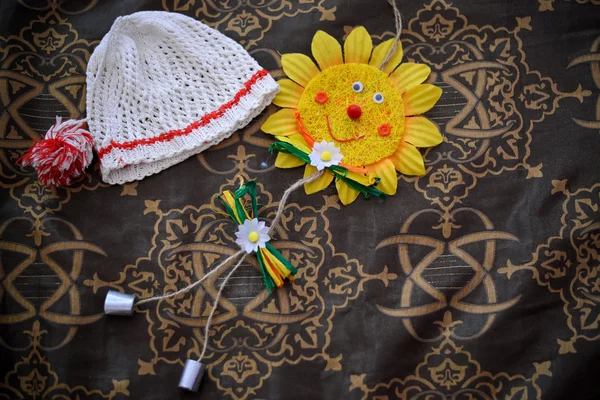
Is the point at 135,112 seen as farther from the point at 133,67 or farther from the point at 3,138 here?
the point at 3,138

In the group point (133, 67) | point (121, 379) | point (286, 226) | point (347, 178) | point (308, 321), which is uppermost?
point (133, 67)

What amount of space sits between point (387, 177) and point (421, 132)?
12cm

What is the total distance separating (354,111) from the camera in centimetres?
102

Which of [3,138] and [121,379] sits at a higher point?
[3,138]

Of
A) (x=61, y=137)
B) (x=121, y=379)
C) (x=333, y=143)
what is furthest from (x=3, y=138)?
(x=333, y=143)

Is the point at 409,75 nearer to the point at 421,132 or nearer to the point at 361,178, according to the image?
the point at 421,132

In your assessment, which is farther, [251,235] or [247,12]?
[247,12]

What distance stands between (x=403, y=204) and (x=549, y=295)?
321 mm

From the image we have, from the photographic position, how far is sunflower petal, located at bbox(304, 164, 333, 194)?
3.38ft

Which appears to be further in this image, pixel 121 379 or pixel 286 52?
pixel 286 52

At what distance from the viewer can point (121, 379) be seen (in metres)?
0.98

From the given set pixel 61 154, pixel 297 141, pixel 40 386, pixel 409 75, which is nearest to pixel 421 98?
pixel 409 75

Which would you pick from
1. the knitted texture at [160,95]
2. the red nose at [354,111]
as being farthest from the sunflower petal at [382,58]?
the knitted texture at [160,95]

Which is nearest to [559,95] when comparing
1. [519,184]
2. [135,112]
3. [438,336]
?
[519,184]
